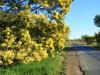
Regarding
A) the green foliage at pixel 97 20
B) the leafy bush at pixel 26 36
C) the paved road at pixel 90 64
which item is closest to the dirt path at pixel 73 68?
the paved road at pixel 90 64

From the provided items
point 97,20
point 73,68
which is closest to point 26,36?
point 73,68

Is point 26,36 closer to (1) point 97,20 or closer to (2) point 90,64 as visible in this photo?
(2) point 90,64

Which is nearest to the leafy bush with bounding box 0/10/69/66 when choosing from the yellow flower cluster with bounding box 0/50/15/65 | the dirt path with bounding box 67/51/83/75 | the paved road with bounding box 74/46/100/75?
the yellow flower cluster with bounding box 0/50/15/65

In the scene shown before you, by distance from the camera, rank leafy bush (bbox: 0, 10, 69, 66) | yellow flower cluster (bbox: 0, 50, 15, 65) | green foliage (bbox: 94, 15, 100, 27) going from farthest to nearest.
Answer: green foliage (bbox: 94, 15, 100, 27), leafy bush (bbox: 0, 10, 69, 66), yellow flower cluster (bbox: 0, 50, 15, 65)

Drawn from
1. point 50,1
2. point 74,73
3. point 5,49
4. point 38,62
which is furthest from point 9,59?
point 50,1

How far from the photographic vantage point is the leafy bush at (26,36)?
68.1 feet

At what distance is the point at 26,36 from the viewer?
21.4 meters

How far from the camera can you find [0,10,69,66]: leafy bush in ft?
68.1

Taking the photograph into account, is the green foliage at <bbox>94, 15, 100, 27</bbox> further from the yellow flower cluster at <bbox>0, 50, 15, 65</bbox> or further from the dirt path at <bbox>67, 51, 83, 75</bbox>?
the yellow flower cluster at <bbox>0, 50, 15, 65</bbox>

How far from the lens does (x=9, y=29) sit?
2156cm

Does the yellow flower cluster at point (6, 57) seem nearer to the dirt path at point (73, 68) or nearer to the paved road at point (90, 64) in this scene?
the dirt path at point (73, 68)

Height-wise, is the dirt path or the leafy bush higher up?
the leafy bush

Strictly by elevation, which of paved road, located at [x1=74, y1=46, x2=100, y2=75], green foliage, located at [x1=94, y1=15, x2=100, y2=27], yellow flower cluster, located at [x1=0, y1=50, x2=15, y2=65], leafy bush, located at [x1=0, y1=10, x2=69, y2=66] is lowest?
paved road, located at [x1=74, y1=46, x2=100, y2=75]

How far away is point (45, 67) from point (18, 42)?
8.02 feet
